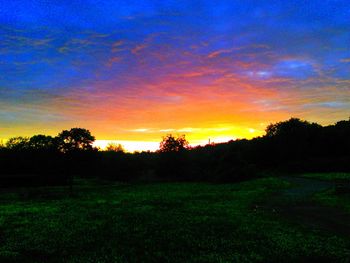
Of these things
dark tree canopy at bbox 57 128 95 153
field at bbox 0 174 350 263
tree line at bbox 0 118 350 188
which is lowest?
field at bbox 0 174 350 263

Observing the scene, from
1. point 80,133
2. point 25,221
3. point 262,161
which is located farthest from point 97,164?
point 25,221

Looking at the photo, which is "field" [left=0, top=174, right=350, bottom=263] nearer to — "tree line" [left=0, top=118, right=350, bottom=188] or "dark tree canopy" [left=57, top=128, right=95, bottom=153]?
"tree line" [left=0, top=118, right=350, bottom=188]

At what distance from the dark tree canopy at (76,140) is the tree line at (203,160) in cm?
393

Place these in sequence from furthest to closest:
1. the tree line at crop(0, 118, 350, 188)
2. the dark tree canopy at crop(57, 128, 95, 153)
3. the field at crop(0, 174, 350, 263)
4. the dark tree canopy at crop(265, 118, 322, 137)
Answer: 1. the dark tree canopy at crop(57, 128, 95, 153)
2. the dark tree canopy at crop(265, 118, 322, 137)
3. the tree line at crop(0, 118, 350, 188)
4. the field at crop(0, 174, 350, 263)

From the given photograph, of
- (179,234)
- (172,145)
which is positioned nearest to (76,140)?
(172,145)

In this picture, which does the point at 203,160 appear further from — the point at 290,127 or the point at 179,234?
the point at 179,234

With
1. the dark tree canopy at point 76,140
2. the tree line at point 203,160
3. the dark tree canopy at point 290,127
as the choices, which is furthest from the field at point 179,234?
the dark tree canopy at point 76,140

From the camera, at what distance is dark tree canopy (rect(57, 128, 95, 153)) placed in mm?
131750

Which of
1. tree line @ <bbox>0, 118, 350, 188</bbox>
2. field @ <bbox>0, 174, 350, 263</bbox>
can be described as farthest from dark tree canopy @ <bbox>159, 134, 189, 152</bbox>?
field @ <bbox>0, 174, 350, 263</bbox>

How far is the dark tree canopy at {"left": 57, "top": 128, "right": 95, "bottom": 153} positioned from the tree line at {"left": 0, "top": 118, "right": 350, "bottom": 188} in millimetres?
3931

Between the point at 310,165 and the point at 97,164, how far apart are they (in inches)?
2559

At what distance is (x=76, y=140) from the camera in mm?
132375

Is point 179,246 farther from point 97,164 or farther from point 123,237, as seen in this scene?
point 97,164

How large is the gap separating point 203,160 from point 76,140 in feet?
178
